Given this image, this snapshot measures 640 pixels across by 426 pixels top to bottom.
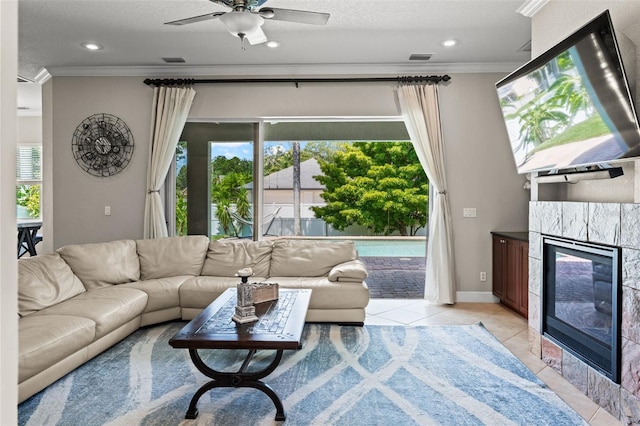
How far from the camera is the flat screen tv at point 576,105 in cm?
212

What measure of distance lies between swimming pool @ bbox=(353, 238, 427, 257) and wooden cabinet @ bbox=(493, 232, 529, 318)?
3229 millimetres

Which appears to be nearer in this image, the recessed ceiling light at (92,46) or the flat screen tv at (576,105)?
the flat screen tv at (576,105)

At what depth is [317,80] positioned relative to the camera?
191 inches

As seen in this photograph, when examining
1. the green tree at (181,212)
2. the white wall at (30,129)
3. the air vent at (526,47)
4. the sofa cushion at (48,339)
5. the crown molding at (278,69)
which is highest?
the air vent at (526,47)

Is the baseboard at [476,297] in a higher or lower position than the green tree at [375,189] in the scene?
lower

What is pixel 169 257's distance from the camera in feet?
14.3

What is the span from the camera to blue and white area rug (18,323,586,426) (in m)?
2.28

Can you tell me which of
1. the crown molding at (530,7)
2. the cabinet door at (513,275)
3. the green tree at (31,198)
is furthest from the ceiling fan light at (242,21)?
the green tree at (31,198)

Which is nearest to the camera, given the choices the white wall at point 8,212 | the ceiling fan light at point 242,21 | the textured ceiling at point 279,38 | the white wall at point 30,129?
the white wall at point 8,212

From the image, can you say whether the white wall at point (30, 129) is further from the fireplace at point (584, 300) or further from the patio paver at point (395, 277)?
the fireplace at point (584, 300)

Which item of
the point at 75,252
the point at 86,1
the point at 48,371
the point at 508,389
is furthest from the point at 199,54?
the point at 508,389

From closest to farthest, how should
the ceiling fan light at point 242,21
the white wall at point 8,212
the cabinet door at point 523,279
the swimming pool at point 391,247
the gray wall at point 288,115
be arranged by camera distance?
the white wall at point 8,212, the ceiling fan light at point 242,21, the cabinet door at point 523,279, the gray wall at point 288,115, the swimming pool at point 391,247

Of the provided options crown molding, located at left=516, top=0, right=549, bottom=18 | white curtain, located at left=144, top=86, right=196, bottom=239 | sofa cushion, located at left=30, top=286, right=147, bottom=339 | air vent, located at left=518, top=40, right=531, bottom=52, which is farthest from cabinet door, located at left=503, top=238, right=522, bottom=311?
white curtain, located at left=144, top=86, right=196, bottom=239

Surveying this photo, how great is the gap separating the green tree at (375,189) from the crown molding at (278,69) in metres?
3.71
